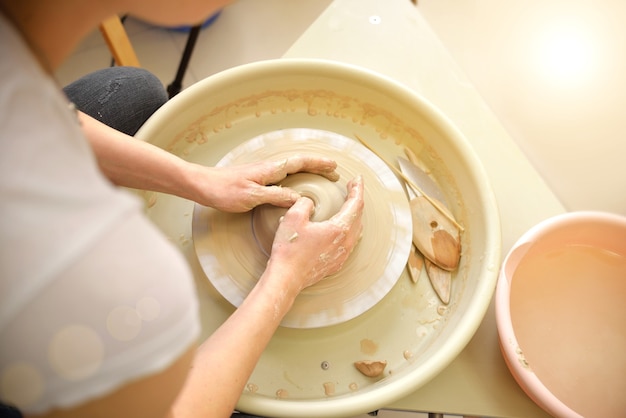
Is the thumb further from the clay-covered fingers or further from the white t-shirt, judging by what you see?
the white t-shirt

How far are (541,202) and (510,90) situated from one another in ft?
3.97

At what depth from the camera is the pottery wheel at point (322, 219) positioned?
3.65 feet

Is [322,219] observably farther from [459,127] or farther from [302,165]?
[459,127]

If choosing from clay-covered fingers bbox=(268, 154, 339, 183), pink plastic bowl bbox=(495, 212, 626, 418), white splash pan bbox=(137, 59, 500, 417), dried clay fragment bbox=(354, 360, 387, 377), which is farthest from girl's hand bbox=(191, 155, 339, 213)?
pink plastic bowl bbox=(495, 212, 626, 418)

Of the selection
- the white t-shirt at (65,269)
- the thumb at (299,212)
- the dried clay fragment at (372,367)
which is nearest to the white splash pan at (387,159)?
the dried clay fragment at (372,367)

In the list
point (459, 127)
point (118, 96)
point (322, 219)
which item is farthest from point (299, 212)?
point (118, 96)

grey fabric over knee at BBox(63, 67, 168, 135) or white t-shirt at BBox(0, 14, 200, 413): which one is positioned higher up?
white t-shirt at BBox(0, 14, 200, 413)

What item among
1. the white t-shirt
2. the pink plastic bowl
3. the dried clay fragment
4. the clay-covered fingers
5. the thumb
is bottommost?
the dried clay fragment

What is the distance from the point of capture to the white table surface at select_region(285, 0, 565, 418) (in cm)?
108

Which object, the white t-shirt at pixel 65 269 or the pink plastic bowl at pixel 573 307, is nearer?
the white t-shirt at pixel 65 269

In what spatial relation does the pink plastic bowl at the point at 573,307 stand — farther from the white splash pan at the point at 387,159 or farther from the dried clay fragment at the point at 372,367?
the dried clay fragment at the point at 372,367

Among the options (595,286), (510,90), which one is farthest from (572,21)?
(595,286)

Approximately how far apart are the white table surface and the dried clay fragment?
0.24 ft

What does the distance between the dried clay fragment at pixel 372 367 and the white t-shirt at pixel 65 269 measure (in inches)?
24.9
